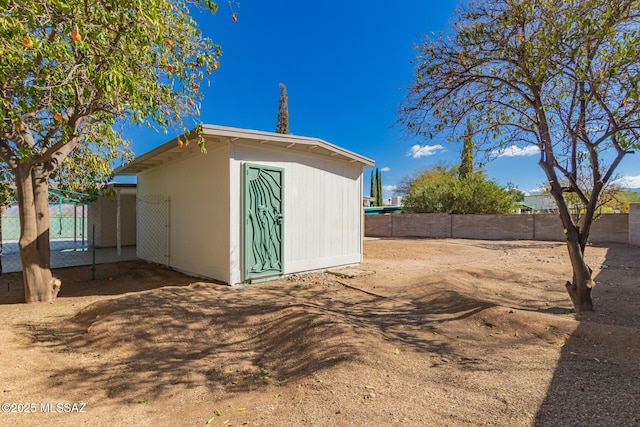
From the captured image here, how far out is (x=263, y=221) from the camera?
6.43 meters

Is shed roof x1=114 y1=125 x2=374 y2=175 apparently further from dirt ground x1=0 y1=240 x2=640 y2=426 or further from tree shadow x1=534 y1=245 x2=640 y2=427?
tree shadow x1=534 y1=245 x2=640 y2=427

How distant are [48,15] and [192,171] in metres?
4.20

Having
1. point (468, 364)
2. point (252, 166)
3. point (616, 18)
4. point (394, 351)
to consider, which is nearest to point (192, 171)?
point (252, 166)

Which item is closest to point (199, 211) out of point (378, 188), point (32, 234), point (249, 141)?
point (249, 141)

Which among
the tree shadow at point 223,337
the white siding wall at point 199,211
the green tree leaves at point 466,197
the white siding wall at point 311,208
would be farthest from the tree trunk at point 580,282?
the green tree leaves at point 466,197

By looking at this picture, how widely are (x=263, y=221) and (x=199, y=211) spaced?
1.60 metres

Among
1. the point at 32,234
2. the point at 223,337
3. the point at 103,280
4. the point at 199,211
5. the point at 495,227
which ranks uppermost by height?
the point at 199,211

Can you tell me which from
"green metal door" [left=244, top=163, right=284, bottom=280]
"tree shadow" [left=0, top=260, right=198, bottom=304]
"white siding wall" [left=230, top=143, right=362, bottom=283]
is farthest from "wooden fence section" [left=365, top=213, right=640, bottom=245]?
"tree shadow" [left=0, top=260, right=198, bottom=304]

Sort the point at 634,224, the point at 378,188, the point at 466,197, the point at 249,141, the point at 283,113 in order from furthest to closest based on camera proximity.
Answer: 1. the point at 378,188
2. the point at 283,113
3. the point at 466,197
4. the point at 634,224
5. the point at 249,141

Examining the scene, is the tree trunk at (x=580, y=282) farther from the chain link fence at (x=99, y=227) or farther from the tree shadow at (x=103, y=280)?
the chain link fence at (x=99, y=227)

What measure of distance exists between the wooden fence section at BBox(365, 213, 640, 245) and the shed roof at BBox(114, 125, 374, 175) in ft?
40.2

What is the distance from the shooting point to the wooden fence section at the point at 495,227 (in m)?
14.2

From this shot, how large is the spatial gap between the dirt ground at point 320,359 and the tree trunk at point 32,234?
30 centimetres

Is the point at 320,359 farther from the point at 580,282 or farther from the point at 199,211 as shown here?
the point at 199,211
